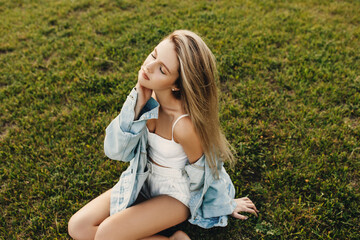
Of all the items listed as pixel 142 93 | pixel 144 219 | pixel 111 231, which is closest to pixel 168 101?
pixel 142 93

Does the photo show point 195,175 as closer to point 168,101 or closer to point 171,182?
point 171,182

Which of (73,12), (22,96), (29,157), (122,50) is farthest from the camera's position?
(73,12)

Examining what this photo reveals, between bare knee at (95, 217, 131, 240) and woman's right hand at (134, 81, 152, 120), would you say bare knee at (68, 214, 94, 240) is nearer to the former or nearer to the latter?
bare knee at (95, 217, 131, 240)

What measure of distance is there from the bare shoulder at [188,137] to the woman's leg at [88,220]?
3.05 ft

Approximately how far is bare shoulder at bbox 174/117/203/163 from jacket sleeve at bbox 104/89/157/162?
0.28 m

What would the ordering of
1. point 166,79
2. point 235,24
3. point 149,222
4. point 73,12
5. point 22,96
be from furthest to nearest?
point 73,12 → point 235,24 → point 22,96 → point 149,222 → point 166,79

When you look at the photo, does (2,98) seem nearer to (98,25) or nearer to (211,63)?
(98,25)

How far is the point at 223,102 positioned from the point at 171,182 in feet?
5.39

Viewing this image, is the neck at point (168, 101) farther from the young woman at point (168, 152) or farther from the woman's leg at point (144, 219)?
the woman's leg at point (144, 219)

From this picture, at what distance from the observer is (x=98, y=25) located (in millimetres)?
5250

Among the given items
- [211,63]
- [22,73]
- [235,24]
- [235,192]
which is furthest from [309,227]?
[22,73]

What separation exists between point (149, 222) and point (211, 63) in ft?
4.51

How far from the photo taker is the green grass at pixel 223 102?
9.34 ft

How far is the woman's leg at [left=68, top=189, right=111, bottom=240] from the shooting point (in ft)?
8.14
